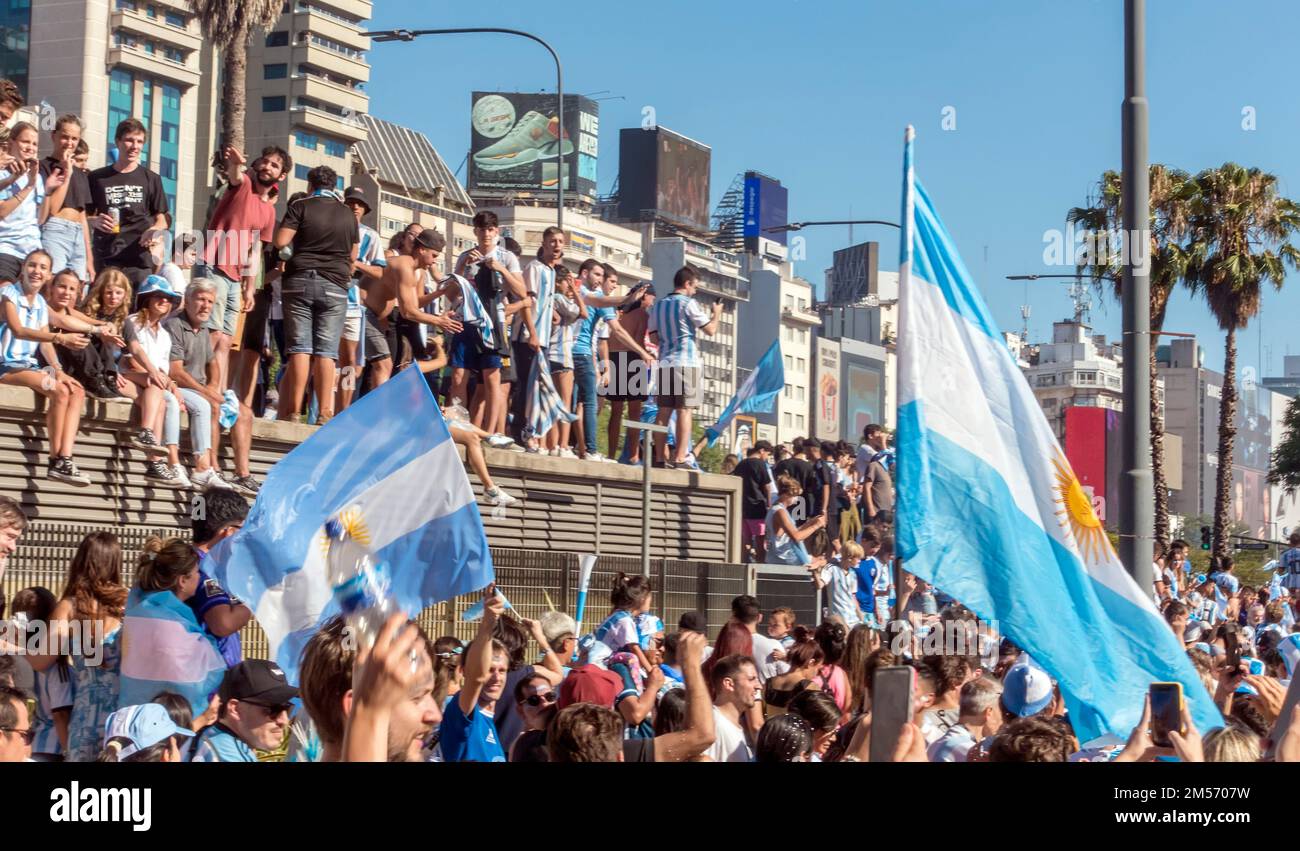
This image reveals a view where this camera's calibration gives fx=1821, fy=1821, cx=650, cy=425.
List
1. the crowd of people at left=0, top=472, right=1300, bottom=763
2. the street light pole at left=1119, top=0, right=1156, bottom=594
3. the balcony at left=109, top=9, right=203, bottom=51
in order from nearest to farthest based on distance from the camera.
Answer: the crowd of people at left=0, top=472, right=1300, bottom=763 → the street light pole at left=1119, top=0, right=1156, bottom=594 → the balcony at left=109, top=9, right=203, bottom=51

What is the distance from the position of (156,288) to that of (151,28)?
91.1m

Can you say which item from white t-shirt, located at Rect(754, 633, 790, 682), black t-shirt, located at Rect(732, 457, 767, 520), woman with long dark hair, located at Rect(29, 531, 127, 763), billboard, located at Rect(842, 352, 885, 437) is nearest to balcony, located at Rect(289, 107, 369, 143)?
billboard, located at Rect(842, 352, 885, 437)

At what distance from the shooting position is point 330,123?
356 feet

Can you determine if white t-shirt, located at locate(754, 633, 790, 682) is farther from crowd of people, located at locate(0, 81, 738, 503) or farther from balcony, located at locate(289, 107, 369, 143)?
balcony, located at locate(289, 107, 369, 143)

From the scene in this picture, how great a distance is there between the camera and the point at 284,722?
18.1ft

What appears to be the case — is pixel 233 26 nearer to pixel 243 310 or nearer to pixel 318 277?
pixel 243 310

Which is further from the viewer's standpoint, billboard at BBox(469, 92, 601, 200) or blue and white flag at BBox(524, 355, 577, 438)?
billboard at BBox(469, 92, 601, 200)

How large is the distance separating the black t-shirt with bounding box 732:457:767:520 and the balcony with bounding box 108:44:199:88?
279 feet

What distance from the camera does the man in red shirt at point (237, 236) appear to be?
1284 centimetres

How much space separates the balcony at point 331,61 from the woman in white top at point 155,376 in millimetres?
99118

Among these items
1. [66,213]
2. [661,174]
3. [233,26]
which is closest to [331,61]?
[661,174]

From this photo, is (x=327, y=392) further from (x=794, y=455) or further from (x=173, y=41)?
(x=173, y=41)

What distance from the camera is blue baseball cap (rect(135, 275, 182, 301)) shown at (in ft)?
38.4
